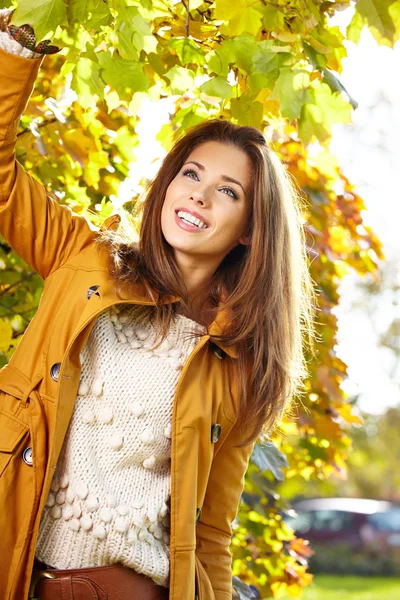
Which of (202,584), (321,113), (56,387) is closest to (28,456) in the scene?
(56,387)

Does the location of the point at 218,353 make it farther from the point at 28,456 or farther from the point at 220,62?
the point at 220,62

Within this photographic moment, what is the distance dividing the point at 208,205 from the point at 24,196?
61 cm

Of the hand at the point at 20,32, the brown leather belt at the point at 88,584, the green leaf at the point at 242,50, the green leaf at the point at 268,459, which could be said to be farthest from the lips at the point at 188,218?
the green leaf at the point at 268,459

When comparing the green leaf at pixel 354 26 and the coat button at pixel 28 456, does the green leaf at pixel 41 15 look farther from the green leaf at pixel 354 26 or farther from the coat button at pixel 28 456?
the coat button at pixel 28 456

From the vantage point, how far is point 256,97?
8.84 ft

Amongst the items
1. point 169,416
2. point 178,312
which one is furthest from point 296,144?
point 169,416

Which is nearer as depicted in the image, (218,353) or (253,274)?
(218,353)

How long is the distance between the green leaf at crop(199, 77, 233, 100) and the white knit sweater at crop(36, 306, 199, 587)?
0.67m

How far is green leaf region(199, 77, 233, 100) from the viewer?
8.36ft

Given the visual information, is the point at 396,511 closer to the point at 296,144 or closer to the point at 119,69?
the point at 296,144

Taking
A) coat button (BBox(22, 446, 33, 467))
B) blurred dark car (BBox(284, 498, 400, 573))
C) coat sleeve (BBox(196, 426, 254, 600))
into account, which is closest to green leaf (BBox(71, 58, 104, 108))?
coat button (BBox(22, 446, 33, 467))

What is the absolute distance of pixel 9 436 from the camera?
236 centimetres

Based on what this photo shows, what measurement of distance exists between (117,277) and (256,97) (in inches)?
26.6

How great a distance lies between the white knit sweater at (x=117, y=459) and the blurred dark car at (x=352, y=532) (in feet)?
50.7
